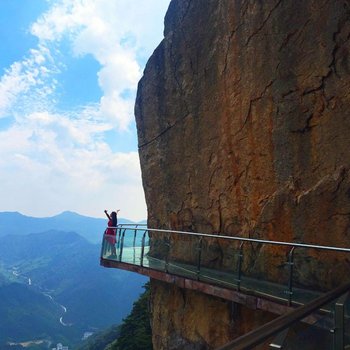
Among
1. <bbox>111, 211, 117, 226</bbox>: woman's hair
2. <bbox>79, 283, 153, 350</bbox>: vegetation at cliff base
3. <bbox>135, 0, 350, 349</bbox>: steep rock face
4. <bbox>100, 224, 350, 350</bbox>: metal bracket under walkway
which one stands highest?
<bbox>135, 0, 350, 349</bbox>: steep rock face

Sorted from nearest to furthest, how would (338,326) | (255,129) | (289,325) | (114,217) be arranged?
(289,325), (338,326), (255,129), (114,217)

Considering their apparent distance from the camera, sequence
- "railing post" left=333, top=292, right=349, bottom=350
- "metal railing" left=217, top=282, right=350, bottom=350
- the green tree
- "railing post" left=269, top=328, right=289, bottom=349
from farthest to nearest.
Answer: the green tree, "railing post" left=333, top=292, right=349, bottom=350, "railing post" left=269, top=328, right=289, bottom=349, "metal railing" left=217, top=282, right=350, bottom=350

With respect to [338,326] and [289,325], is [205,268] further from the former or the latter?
[289,325]

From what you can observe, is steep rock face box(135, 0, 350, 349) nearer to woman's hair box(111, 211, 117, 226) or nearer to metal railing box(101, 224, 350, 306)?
metal railing box(101, 224, 350, 306)

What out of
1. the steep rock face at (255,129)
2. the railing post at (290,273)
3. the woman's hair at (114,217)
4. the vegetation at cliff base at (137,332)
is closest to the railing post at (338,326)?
the steep rock face at (255,129)

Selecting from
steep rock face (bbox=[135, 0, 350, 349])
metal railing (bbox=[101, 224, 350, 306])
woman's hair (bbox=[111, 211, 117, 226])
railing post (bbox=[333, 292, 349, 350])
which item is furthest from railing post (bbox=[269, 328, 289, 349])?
woman's hair (bbox=[111, 211, 117, 226])

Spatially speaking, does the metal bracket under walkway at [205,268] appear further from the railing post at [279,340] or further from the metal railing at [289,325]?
the railing post at [279,340]

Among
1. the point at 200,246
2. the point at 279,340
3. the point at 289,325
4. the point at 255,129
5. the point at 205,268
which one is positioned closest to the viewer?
the point at 279,340

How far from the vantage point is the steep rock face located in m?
7.67

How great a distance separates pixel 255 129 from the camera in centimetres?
953

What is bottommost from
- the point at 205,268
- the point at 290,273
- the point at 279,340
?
the point at 205,268

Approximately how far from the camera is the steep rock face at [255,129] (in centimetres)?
767

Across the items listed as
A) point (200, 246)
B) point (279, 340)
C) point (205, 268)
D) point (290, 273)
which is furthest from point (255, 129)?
point (279, 340)

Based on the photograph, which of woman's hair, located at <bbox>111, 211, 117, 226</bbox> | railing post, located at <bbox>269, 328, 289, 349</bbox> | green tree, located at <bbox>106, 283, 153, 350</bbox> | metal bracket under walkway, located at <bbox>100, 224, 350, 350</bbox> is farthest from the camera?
green tree, located at <bbox>106, 283, 153, 350</bbox>
